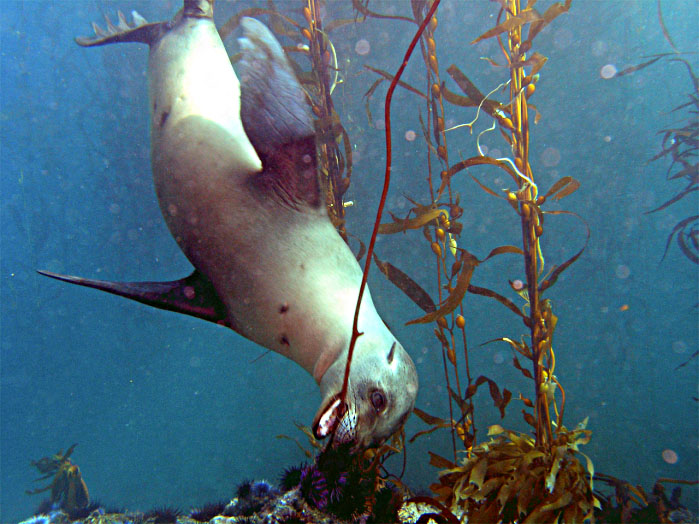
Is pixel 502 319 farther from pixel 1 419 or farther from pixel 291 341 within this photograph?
pixel 1 419

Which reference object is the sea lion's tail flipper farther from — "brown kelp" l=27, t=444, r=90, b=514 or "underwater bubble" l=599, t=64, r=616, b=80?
"underwater bubble" l=599, t=64, r=616, b=80

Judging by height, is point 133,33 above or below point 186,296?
above

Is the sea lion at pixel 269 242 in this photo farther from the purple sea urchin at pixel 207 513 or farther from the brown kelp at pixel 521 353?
the purple sea urchin at pixel 207 513

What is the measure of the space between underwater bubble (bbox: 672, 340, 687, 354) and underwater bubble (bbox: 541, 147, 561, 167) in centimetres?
718

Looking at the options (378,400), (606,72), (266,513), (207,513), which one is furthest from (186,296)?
(606,72)

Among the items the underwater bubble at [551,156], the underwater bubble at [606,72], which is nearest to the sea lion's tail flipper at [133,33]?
the underwater bubble at [551,156]

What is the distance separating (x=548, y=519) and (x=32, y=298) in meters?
26.5

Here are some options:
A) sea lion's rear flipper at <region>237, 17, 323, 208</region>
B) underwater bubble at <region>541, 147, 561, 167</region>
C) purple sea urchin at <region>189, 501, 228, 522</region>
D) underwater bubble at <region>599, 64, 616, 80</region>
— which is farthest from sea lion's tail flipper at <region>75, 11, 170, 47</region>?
underwater bubble at <region>599, 64, 616, 80</region>

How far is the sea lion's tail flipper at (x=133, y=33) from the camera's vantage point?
2.40m

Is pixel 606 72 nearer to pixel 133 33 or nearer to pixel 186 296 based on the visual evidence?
pixel 133 33

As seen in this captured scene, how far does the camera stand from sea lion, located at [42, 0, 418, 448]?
134 cm

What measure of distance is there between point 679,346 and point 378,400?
15.7 m

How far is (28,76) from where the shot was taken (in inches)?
586

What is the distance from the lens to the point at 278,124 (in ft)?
4.60
